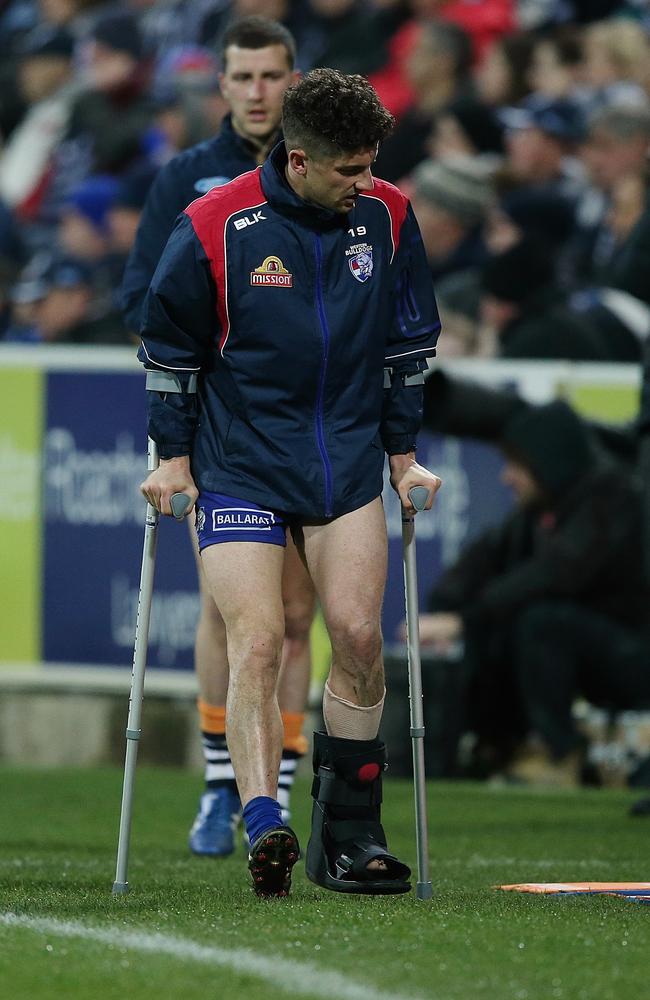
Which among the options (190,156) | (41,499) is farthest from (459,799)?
(190,156)

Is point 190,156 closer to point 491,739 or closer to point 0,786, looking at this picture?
point 0,786

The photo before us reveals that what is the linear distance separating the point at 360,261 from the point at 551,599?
217 inches

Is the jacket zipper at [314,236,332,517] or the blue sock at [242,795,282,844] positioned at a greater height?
the jacket zipper at [314,236,332,517]

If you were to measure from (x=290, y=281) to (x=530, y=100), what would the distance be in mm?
9494

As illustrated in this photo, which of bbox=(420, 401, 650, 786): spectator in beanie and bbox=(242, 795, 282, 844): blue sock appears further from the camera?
bbox=(420, 401, 650, 786): spectator in beanie

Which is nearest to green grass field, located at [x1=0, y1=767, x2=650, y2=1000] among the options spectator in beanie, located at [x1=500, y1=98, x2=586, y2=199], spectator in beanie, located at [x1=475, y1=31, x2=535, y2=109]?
spectator in beanie, located at [x1=500, y1=98, x2=586, y2=199]

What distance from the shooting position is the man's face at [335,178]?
5555 mm

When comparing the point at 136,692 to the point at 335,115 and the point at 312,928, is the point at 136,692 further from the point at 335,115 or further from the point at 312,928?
the point at 335,115

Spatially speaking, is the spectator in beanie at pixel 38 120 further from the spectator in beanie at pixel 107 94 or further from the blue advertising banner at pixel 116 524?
the blue advertising banner at pixel 116 524

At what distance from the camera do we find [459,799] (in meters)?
9.91

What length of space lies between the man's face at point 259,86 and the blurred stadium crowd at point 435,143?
3762mm

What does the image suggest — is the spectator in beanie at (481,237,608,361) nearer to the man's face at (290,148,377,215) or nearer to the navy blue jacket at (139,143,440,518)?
the navy blue jacket at (139,143,440,518)

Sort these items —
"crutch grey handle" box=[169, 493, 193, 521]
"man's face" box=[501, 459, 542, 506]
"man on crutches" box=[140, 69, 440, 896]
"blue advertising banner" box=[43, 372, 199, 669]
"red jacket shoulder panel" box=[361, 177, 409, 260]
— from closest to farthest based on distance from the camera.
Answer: "man on crutches" box=[140, 69, 440, 896]
"crutch grey handle" box=[169, 493, 193, 521]
"red jacket shoulder panel" box=[361, 177, 409, 260]
"man's face" box=[501, 459, 542, 506]
"blue advertising banner" box=[43, 372, 199, 669]

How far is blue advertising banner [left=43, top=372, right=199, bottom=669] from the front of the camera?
1147cm
